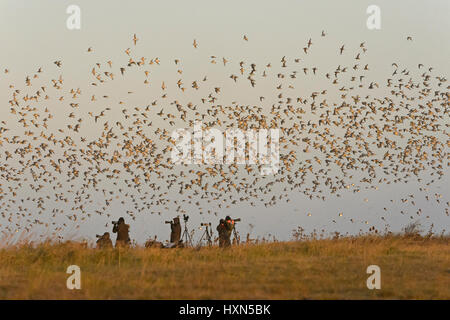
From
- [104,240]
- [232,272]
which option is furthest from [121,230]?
[232,272]

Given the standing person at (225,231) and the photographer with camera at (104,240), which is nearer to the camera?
the photographer with camera at (104,240)

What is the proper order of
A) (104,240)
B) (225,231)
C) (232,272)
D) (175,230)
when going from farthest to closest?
(175,230) → (225,231) → (104,240) → (232,272)

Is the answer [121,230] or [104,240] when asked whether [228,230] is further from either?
[104,240]

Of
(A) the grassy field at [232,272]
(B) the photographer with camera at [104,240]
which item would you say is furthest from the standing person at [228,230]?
(B) the photographer with camera at [104,240]

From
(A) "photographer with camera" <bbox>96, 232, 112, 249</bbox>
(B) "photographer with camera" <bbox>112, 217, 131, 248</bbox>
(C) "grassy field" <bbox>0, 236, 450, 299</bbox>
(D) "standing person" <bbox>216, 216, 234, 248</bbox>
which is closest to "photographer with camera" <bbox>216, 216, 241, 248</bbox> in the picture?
(D) "standing person" <bbox>216, 216, 234, 248</bbox>

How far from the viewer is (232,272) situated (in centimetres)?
1619

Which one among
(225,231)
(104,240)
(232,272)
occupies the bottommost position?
(232,272)

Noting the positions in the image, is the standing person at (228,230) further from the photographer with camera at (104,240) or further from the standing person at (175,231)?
the photographer with camera at (104,240)

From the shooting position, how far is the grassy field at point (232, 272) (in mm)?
13023

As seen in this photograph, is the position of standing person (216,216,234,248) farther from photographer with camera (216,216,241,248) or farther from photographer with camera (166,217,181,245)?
photographer with camera (166,217,181,245)
